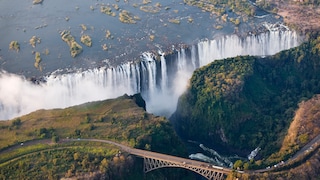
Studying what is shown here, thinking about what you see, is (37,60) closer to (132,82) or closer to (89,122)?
(132,82)

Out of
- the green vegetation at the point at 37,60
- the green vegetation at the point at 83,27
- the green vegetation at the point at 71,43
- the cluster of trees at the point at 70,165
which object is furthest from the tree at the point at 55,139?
the green vegetation at the point at 83,27

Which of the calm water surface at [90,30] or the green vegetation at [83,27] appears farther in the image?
the green vegetation at [83,27]

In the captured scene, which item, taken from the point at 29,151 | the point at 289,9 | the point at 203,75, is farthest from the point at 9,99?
the point at 289,9

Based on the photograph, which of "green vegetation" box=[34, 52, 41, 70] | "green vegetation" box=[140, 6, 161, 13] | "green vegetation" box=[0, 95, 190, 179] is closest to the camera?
"green vegetation" box=[0, 95, 190, 179]

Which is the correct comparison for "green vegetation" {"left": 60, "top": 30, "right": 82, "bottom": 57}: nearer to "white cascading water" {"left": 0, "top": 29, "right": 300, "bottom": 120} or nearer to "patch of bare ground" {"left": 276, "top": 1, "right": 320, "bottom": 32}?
"white cascading water" {"left": 0, "top": 29, "right": 300, "bottom": 120}

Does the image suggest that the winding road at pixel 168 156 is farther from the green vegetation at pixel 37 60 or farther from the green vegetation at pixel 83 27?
the green vegetation at pixel 83 27

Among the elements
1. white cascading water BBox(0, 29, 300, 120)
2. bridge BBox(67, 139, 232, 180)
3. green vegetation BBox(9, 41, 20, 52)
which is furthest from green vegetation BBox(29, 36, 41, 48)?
bridge BBox(67, 139, 232, 180)

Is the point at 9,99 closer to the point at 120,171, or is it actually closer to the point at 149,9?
the point at 120,171
